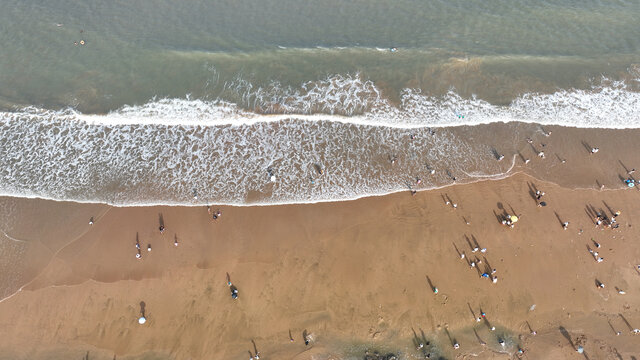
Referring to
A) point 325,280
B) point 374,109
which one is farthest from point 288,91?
point 325,280

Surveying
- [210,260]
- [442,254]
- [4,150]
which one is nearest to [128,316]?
[210,260]

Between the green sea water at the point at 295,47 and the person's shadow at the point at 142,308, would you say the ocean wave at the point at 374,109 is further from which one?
the person's shadow at the point at 142,308

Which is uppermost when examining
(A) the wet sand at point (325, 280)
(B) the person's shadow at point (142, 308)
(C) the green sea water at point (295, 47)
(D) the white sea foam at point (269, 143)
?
(C) the green sea water at point (295, 47)

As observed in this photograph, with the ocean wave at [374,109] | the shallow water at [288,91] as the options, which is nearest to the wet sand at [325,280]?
the shallow water at [288,91]

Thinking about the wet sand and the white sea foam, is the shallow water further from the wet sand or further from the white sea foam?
the wet sand

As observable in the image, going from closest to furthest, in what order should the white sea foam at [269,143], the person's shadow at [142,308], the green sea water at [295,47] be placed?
the person's shadow at [142,308] → the white sea foam at [269,143] → the green sea water at [295,47]

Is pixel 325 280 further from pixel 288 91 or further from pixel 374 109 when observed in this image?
pixel 288 91
